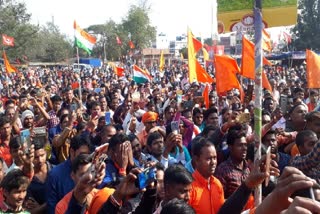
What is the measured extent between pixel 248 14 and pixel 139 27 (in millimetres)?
52821

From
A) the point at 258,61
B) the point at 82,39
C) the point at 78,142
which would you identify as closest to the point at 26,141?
the point at 78,142

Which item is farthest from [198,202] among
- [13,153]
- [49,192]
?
[13,153]

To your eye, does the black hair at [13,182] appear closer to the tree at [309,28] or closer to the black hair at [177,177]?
the black hair at [177,177]

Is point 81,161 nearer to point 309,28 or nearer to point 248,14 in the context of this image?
point 248,14

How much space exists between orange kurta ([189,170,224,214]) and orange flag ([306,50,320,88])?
6066 mm

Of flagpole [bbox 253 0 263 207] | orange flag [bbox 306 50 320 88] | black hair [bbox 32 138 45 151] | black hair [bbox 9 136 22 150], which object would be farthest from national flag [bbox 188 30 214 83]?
flagpole [bbox 253 0 263 207]

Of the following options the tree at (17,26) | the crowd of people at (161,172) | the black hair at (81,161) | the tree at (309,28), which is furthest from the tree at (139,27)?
the black hair at (81,161)

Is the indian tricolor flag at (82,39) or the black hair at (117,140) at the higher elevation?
Answer: the indian tricolor flag at (82,39)

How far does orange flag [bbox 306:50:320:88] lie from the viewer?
9.16 metres

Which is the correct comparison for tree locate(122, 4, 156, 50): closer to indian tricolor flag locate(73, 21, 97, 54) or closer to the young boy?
indian tricolor flag locate(73, 21, 97, 54)

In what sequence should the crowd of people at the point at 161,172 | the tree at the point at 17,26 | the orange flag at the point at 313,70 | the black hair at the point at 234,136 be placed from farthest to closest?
the tree at the point at 17,26
the orange flag at the point at 313,70
the black hair at the point at 234,136
the crowd of people at the point at 161,172

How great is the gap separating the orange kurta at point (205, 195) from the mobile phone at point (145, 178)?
44 centimetres

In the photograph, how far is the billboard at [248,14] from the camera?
4102 mm

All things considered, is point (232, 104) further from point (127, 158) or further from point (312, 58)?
point (127, 158)
